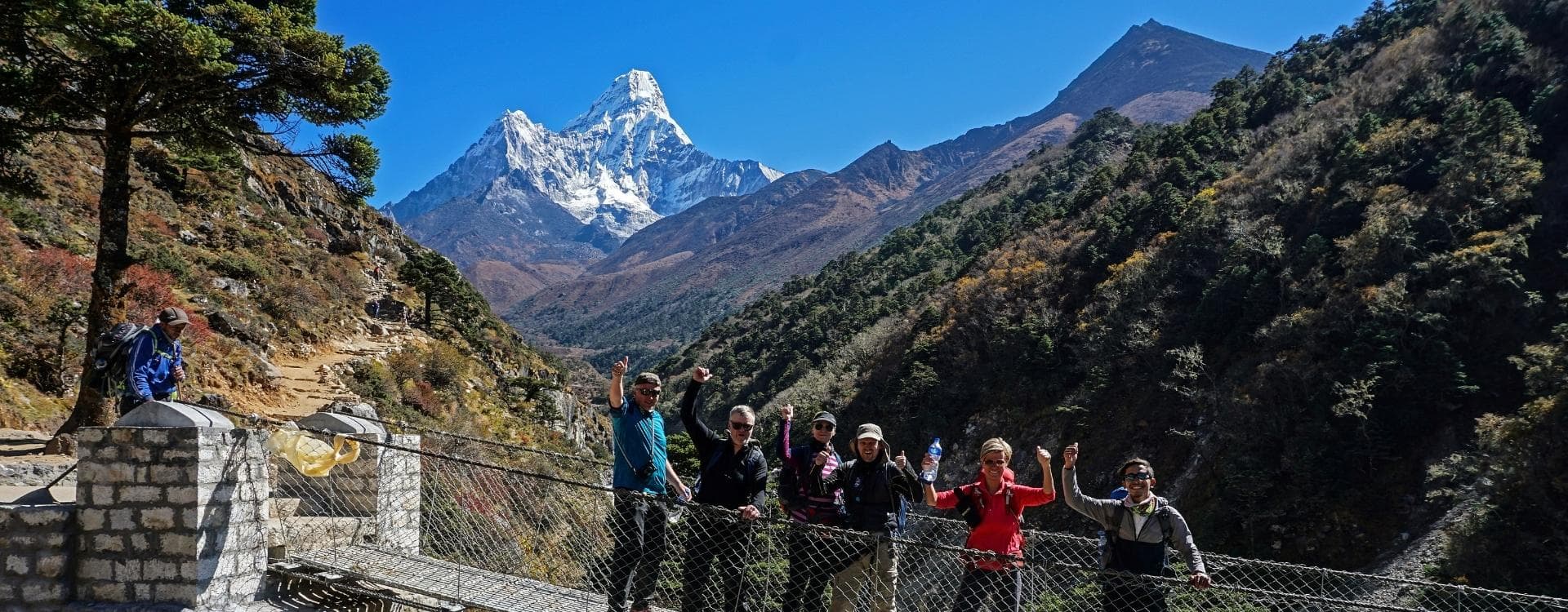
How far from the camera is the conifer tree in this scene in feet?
21.5

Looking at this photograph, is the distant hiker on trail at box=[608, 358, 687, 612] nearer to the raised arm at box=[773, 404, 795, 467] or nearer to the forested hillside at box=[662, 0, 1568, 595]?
the raised arm at box=[773, 404, 795, 467]

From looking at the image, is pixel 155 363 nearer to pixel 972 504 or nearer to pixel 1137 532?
pixel 972 504

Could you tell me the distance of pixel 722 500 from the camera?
4648mm

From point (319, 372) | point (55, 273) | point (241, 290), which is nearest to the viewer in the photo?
point (55, 273)

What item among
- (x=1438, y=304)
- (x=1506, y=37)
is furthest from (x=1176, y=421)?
(x=1506, y=37)

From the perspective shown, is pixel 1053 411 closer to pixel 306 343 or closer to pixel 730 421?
pixel 306 343

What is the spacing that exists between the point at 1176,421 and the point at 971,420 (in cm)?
845

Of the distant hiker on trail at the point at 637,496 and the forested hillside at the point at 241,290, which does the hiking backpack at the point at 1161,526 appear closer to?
the distant hiker on trail at the point at 637,496

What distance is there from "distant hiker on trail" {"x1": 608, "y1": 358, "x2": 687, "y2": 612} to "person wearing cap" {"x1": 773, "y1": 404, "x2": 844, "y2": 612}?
722 millimetres

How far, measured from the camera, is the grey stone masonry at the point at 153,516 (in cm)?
426

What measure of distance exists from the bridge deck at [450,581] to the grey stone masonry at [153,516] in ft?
2.10

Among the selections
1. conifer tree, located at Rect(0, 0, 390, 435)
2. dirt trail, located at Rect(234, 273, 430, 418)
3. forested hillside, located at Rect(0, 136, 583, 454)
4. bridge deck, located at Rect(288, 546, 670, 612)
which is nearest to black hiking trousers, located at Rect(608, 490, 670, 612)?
bridge deck, located at Rect(288, 546, 670, 612)

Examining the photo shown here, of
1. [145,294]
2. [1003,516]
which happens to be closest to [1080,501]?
[1003,516]

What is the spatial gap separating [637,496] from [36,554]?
3.27 m
